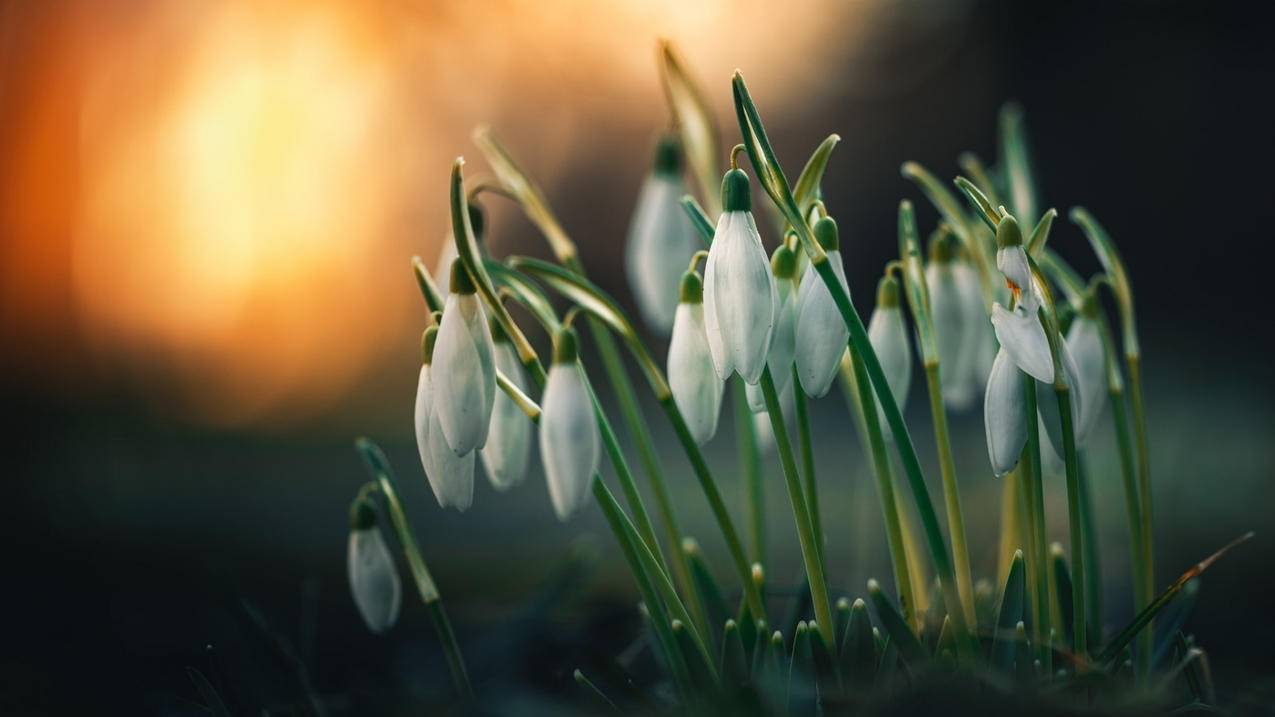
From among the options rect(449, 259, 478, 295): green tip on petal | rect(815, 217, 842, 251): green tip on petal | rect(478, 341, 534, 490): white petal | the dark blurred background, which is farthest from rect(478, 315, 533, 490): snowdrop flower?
the dark blurred background

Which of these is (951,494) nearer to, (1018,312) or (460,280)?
(1018,312)

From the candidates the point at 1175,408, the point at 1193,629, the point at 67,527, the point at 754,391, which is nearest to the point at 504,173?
the point at 754,391

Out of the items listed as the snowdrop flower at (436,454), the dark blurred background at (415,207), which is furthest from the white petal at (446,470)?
the dark blurred background at (415,207)

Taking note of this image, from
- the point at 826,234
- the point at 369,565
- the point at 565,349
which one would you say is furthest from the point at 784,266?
the point at 369,565

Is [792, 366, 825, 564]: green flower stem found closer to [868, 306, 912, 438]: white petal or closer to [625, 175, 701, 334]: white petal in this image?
[868, 306, 912, 438]: white petal

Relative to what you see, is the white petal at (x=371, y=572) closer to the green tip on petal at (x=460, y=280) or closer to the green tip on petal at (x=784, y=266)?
the green tip on petal at (x=460, y=280)

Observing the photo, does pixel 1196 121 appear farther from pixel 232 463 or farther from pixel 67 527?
pixel 67 527

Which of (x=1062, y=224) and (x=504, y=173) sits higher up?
(x=504, y=173)
